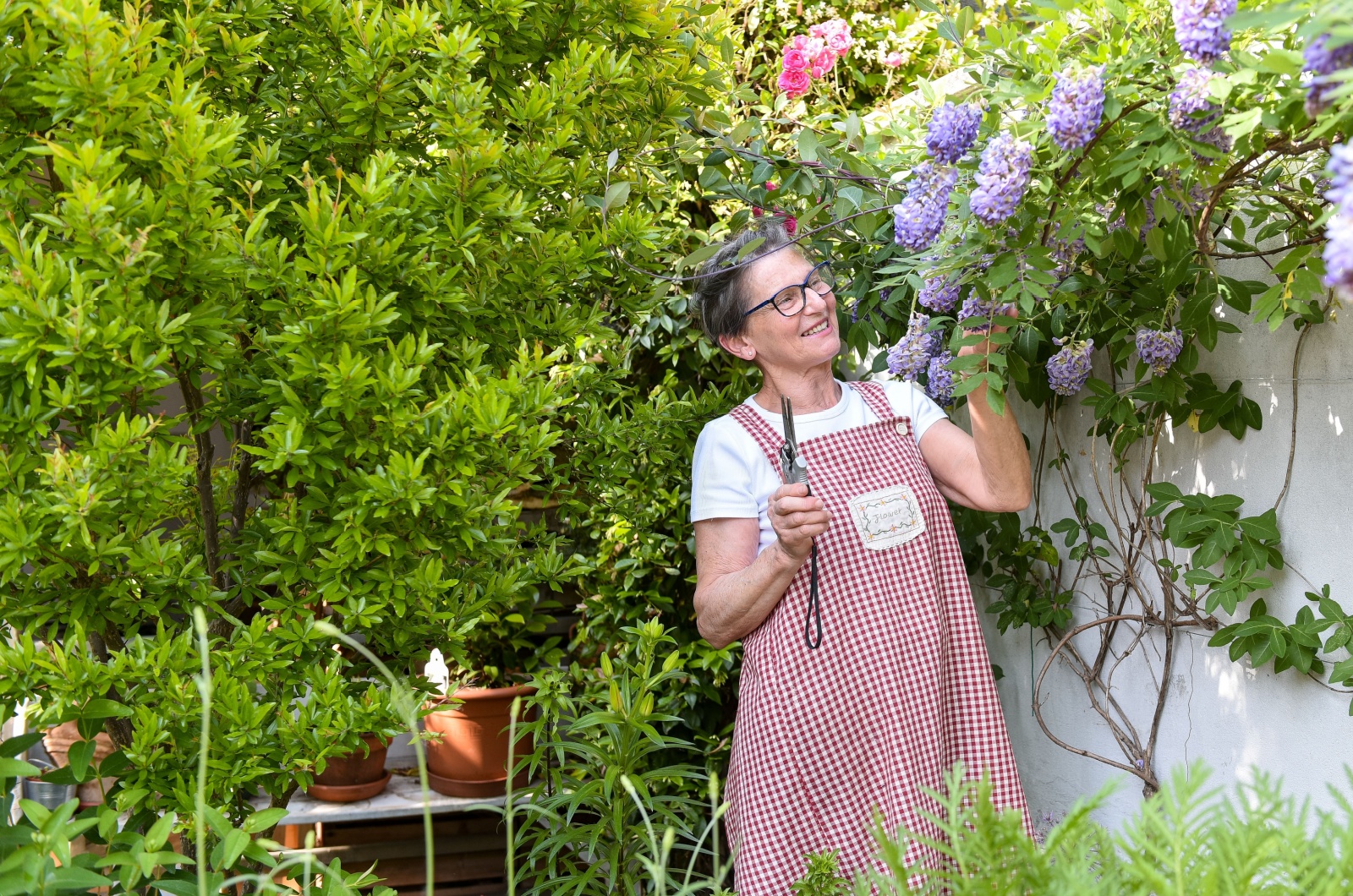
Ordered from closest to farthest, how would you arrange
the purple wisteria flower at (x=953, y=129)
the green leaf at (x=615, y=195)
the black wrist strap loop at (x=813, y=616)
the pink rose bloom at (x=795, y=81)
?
the purple wisteria flower at (x=953, y=129) < the black wrist strap loop at (x=813, y=616) < the green leaf at (x=615, y=195) < the pink rose bloom at (x=795, y=81)

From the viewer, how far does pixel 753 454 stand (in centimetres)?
196

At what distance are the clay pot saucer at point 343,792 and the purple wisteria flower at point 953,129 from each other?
2881mm

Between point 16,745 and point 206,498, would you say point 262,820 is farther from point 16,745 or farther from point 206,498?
point 206,498

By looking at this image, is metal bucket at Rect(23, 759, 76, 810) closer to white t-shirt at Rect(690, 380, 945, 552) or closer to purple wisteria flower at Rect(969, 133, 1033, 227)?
white t-shirt at Rect(690, 380, 945, 552)

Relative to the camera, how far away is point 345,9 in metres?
1.64

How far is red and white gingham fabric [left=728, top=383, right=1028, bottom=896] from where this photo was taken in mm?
1815

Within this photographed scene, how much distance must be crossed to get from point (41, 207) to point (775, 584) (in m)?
A: 1.18

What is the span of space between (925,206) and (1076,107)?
11.5 inches

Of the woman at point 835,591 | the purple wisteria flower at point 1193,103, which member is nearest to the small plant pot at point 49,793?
the woman at point 835,591

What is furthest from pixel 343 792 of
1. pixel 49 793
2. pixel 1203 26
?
pixel 1203 26

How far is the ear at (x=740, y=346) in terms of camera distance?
207cm

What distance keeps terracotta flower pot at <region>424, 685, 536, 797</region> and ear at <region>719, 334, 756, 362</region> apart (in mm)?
1745

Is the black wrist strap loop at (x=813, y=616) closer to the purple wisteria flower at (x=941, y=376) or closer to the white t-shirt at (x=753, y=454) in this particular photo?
the white t-shirt at (x=753, y=454)

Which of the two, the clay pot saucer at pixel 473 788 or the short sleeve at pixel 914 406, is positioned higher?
the short sleeve at pixel 914 406
